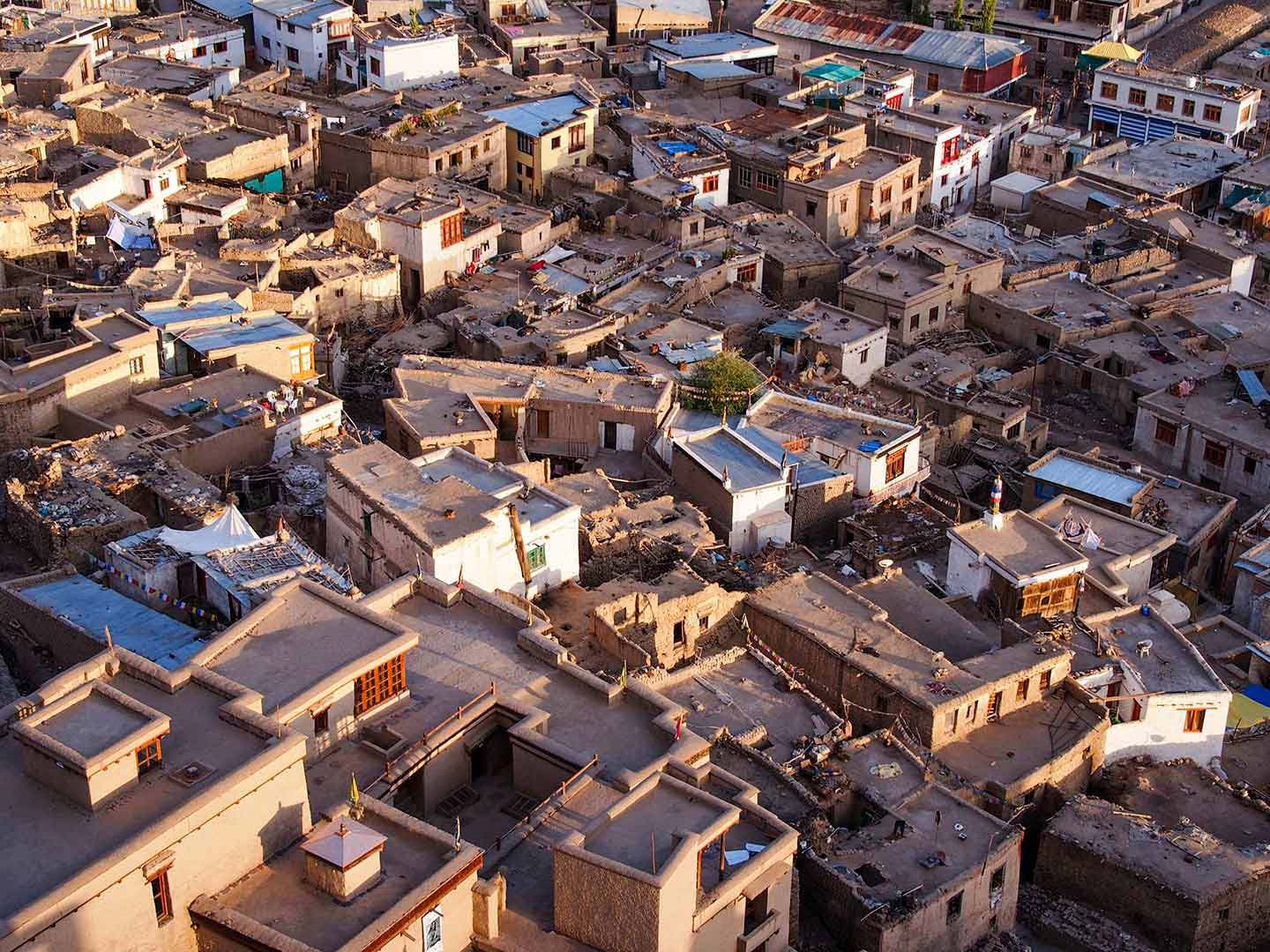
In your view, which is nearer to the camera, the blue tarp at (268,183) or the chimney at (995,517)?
the chimney at (995,517)

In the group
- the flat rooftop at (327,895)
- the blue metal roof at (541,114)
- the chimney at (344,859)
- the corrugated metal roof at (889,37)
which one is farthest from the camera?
the corrugated metal roof at (889,37)

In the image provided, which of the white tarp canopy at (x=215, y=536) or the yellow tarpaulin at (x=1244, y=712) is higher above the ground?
the white tarp canopy at (x=215, y=536)

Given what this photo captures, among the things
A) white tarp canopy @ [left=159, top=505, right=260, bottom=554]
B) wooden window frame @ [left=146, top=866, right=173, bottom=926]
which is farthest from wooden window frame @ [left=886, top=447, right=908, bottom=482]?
wooden window frame @ [left=146, top=866, right=173, bottom=926]

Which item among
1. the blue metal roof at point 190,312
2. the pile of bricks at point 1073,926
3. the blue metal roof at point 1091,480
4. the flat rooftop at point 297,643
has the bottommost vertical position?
the pile of bricks at point 1073,926

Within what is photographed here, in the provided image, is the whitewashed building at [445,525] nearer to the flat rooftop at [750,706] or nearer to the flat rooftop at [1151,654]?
the flat rooftop at [750,706]

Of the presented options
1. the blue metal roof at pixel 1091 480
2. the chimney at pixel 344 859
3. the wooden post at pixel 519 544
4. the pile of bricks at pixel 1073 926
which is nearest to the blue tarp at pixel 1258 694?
the blue metal roof at pixel 1091 480

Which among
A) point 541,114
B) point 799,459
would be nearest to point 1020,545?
point 799,459

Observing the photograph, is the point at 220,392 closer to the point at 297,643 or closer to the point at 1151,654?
the point at 297,643

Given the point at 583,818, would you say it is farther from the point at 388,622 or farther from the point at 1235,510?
the point at 1235,510
